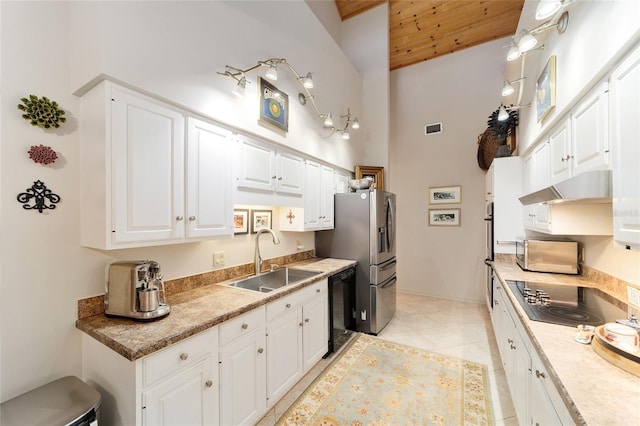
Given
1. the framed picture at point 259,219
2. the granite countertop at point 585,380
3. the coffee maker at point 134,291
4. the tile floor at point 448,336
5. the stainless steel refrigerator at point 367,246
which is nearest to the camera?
the granite countertop at point 585,380

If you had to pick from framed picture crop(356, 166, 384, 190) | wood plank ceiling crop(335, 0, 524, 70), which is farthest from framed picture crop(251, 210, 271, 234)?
wood plank ceiling crop(335, 0, 524, 70)

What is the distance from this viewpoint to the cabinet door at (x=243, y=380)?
1547 millimetres

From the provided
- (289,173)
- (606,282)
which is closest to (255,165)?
(289,173)

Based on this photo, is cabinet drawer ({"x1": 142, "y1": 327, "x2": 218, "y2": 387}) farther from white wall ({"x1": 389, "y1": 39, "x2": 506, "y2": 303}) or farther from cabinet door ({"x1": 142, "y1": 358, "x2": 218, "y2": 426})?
white wall ({"x1": 389, "y1": 39, "x2": 506, "y2": 303})

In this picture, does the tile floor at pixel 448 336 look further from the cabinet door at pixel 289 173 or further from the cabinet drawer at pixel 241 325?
the cabinet door at pixel 289 173

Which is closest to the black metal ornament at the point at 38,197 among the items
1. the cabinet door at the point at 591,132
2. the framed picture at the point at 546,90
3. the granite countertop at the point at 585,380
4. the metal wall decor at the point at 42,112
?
the metal wall decor at the point at 42,112

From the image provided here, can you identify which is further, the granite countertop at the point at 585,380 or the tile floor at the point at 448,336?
the tile floor at the point at 448,336

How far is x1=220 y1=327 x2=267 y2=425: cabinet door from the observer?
5.08 feet

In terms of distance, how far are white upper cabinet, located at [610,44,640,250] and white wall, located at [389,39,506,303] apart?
3.37 metres

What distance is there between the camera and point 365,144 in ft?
14.1

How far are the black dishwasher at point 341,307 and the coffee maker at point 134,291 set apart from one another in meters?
1.64

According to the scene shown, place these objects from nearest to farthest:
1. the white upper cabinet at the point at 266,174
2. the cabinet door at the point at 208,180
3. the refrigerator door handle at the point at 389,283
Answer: the cabinet door at the point at 208,180 → the white upper cabinet at the point at 266,174 → the refrigerator door handle at the point at 389,283

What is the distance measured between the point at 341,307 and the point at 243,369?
1458 mm

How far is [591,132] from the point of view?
1.42 metres
